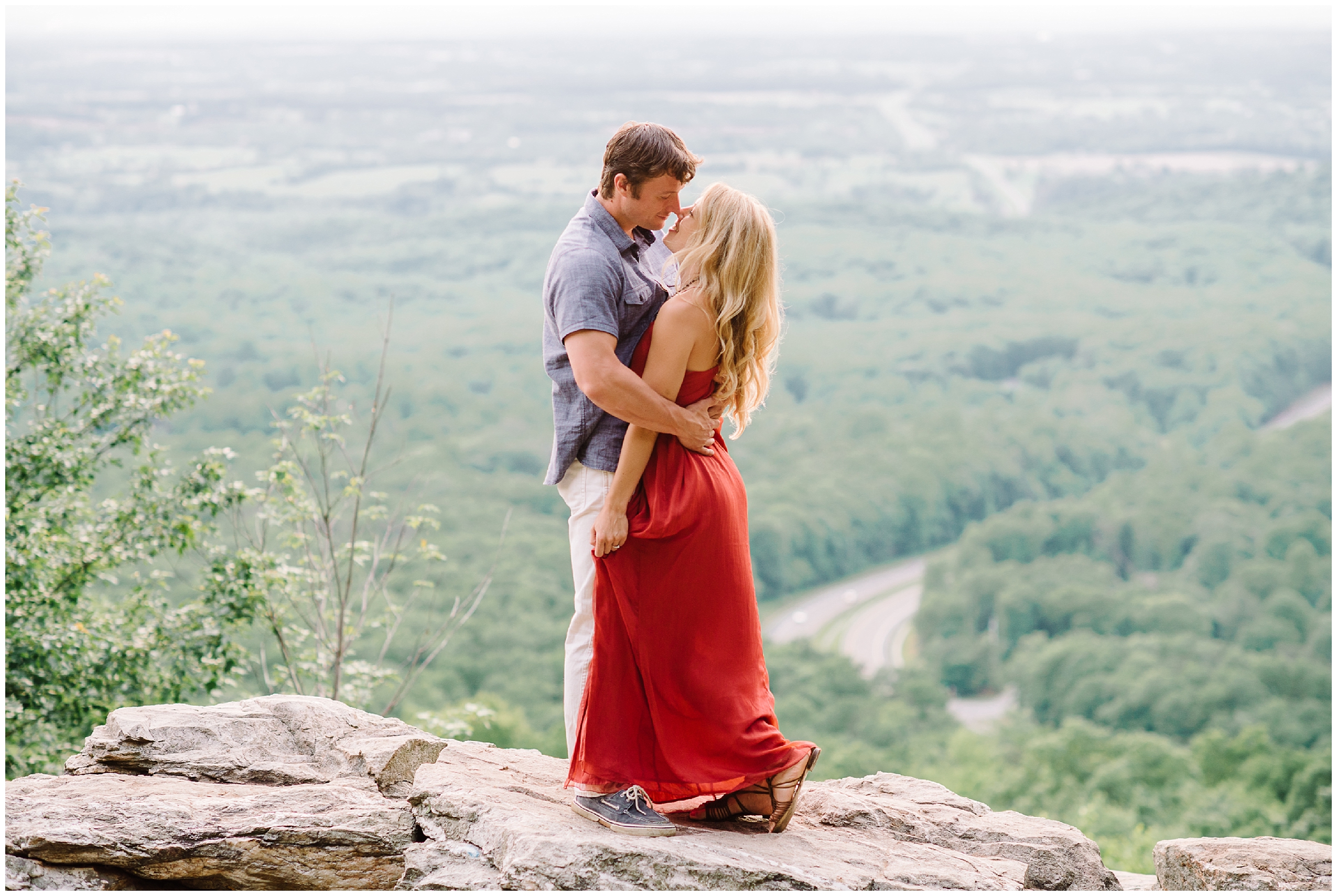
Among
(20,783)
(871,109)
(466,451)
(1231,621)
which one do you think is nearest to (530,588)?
(466,451)

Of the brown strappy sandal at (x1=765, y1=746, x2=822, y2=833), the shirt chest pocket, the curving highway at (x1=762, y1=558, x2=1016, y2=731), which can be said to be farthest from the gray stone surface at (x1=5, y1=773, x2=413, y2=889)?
the curving highway at (x1=762, y1=558, x2=1016, y2=731)

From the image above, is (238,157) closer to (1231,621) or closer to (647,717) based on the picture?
(1231,621)

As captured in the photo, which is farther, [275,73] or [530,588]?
[275,73]

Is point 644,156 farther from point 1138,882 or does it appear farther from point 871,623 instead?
point 871,623

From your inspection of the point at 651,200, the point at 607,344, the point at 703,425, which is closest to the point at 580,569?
the point at 703,425

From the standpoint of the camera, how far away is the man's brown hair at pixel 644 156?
10.7 ft

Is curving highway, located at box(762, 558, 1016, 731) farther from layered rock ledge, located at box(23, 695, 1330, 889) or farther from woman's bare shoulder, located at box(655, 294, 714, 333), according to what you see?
woman's bare shoulder, located at box(655, 294, 714, 333)

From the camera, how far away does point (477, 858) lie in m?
3.37

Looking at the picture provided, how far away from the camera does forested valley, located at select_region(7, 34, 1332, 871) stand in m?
9.20

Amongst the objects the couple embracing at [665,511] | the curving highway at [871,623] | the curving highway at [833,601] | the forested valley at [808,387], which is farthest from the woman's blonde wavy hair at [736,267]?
the curving highway at [833,601]

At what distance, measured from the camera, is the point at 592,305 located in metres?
3.22

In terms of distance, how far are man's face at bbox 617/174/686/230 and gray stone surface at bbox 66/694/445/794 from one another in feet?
6.83

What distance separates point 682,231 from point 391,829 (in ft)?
7.07

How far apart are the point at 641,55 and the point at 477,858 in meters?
124
